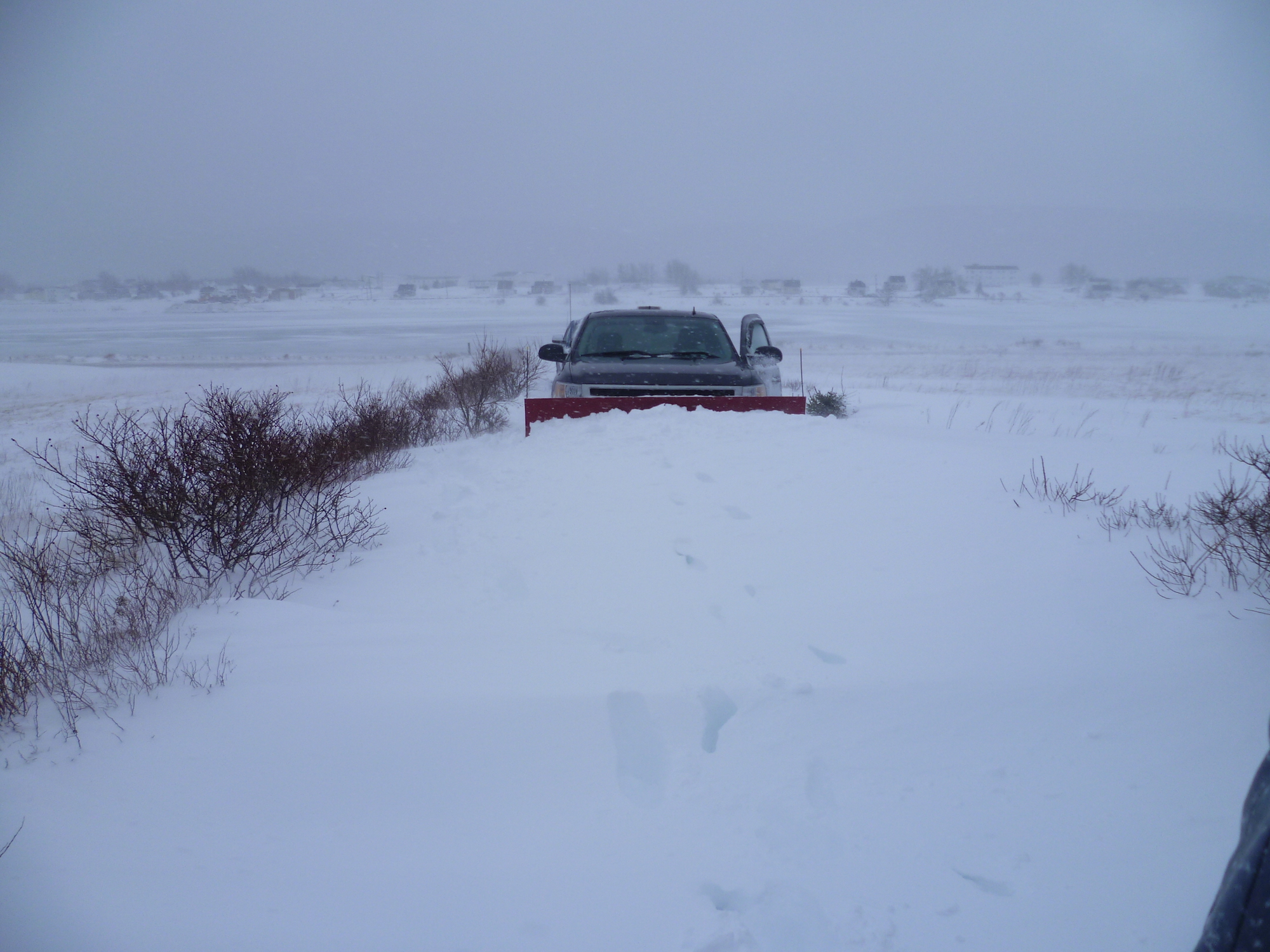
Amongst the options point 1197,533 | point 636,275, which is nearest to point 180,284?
point 636,275

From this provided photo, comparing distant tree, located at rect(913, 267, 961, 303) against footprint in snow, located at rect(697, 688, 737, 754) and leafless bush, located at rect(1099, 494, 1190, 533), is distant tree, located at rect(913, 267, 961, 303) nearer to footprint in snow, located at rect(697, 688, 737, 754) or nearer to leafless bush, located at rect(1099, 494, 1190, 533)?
leafless bush, located at rect(1099, 494, 1190, 533)

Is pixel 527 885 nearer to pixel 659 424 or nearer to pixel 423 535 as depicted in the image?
pixel 423 535

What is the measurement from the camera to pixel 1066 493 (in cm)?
498

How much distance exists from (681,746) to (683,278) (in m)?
87.6

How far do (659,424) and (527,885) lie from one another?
4.68 metres

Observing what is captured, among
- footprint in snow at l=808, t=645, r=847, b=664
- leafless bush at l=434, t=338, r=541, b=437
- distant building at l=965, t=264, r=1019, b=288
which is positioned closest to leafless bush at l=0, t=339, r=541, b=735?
footprint in snow at l=808, t=645, r=847, b=664

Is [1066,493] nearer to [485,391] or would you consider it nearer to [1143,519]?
[1143,519]

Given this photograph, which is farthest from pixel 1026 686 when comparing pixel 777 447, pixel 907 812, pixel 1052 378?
pixel 1052 378

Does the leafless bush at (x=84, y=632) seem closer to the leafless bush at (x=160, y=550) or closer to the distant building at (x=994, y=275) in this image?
the leafless bush at (x=160, y=550)

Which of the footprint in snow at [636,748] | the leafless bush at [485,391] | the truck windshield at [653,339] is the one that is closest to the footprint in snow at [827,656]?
the footprint in snow at [636,748]

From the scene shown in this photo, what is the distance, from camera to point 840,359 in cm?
2494

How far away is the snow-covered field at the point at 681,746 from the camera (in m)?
1.94

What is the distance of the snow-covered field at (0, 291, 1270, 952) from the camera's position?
1.94 metres

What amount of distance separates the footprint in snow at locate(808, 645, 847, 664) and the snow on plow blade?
12.4ft
